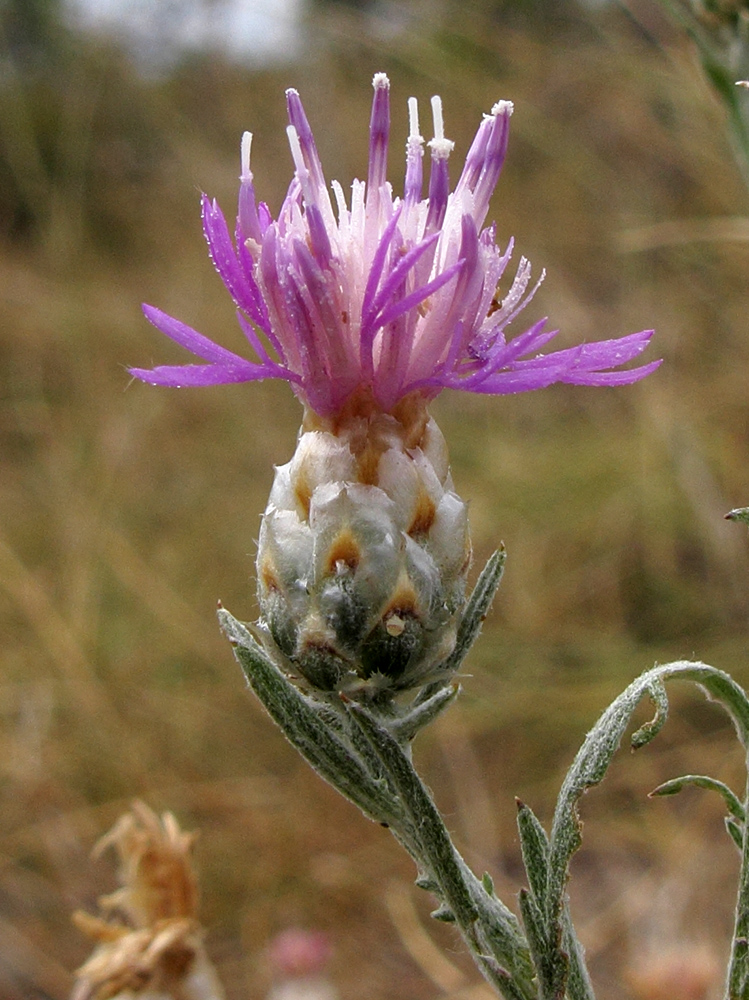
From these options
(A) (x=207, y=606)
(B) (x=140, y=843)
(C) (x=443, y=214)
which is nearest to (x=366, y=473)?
(C) (x=443, y=214)

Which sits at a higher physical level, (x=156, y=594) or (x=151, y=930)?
(x=151, y=930)

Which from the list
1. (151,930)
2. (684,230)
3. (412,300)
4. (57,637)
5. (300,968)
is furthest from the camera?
(57,637)

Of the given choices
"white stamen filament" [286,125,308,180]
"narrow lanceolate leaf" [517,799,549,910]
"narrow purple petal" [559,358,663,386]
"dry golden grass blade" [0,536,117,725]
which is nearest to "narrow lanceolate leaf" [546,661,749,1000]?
"narrow lanceolate leaf" [517,799,549,910]

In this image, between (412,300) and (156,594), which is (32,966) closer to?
(156,594)

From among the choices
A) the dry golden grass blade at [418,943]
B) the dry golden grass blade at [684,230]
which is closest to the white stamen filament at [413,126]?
the dry golden grass blade at [684,230]

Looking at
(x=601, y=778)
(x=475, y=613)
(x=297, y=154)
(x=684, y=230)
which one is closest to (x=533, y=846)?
(x=601, y=778)

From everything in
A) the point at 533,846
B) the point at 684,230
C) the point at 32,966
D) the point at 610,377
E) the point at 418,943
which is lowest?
the point at 32,966

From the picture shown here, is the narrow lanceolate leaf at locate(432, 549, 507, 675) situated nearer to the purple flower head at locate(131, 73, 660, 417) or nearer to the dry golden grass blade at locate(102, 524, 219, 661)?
the purple flower head at locate(131, 73, 660, 417)
